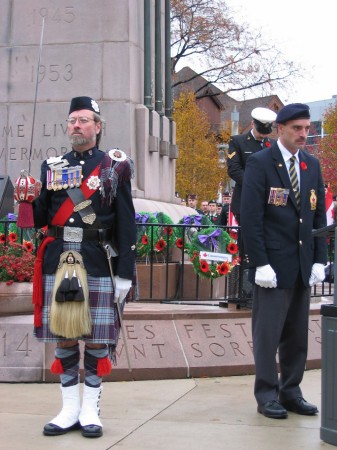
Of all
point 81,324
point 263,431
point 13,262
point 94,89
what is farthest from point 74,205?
point 94,89

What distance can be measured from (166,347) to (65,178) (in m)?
2.48

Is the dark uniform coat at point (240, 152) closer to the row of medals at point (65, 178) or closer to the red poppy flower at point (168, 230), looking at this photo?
the red poppy flower at point (168, 230)

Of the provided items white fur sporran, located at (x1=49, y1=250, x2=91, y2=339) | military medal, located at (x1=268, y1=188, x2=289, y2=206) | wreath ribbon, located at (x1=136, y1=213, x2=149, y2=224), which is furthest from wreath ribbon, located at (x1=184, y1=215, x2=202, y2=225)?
white fur sporran, located at (x1=49, y1=250, x2=91, y2=339)

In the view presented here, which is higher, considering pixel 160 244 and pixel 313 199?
pixel 313 199

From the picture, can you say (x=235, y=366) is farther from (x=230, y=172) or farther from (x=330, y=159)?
(x=330, y=159)

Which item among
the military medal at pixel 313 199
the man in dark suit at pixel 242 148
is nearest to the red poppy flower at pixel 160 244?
the man in dark suit at pixel 242 148

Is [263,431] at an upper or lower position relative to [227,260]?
lower

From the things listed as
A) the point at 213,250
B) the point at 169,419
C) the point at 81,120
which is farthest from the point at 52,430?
the point at 213,250

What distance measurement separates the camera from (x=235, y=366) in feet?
24.9

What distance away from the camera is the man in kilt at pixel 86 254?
5438 millimetres

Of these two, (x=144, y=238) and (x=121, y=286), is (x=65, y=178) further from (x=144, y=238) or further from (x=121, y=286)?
(x=144, y=238)

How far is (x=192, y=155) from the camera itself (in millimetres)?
43719

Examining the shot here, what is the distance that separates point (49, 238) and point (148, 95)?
234 inches

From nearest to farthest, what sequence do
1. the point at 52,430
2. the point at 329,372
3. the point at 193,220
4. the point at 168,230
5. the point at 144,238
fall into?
the point at 329,372
the point at 52,430
the point at 168,230
the point at 144,238
the point at 193,220
